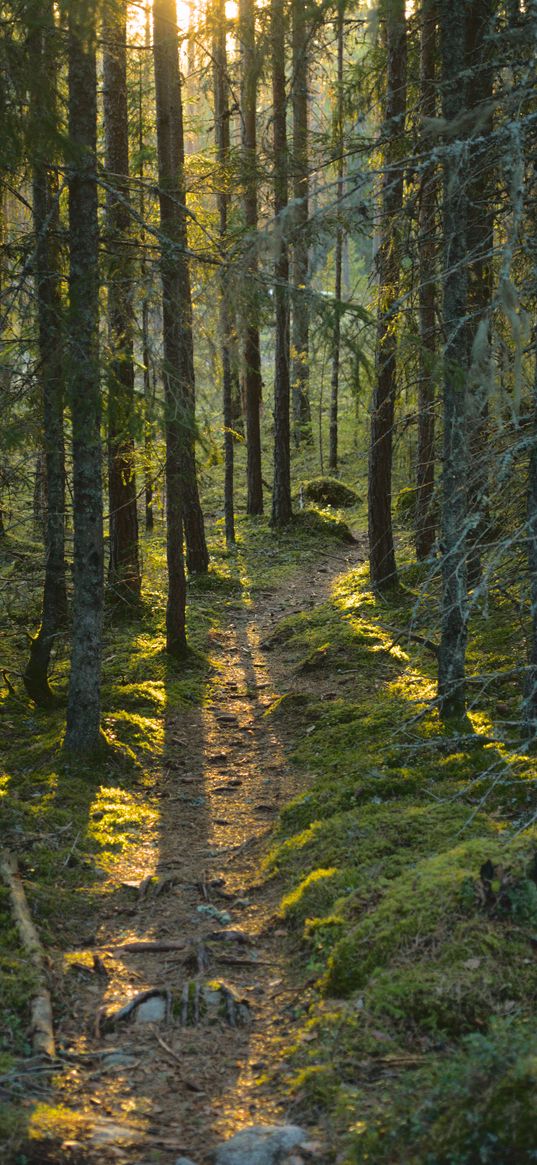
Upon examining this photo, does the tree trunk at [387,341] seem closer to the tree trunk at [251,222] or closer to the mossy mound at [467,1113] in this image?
the tree trunk at [251,222]

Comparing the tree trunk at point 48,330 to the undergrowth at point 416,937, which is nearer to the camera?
the undergrowth at point 416,937

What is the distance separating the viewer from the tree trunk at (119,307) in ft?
30.5

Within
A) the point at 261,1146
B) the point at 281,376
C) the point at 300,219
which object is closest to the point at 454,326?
the point at 300,219

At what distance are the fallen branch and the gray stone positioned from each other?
1.78 ft

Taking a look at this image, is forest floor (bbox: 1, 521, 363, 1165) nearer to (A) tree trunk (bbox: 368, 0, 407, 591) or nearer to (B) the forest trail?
(B) the forest trail

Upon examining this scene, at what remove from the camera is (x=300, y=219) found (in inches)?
260

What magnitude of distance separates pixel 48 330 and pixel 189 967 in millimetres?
6079

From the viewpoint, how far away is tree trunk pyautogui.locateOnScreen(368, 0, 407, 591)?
990cm

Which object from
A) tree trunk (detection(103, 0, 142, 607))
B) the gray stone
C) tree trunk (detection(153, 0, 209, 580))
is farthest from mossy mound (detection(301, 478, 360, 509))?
the gray stone

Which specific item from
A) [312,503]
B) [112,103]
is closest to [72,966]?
[112,103]

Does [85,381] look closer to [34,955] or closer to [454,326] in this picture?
[454,326]

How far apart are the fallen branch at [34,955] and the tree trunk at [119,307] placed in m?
4.23

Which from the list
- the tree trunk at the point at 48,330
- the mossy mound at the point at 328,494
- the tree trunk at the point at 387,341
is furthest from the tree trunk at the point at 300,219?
the mossy mound at the point at 328,494

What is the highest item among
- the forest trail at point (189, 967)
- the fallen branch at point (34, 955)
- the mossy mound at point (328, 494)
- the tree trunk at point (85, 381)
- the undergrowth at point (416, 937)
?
the tree trunk at point (85, 381)
